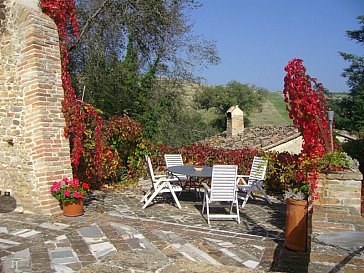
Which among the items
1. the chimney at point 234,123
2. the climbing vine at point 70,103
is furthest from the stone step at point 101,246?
the chimney at point 234,123

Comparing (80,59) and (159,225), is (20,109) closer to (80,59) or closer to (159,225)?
(159,225)

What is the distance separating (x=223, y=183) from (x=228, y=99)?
2232 cm

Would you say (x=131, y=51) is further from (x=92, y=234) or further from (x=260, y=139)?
(x=92, y=234)

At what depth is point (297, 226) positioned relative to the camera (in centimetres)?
452

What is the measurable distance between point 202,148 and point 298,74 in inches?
215

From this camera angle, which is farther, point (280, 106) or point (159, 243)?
point (280, 106)

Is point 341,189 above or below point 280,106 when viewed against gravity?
below

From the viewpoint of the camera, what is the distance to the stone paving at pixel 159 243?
254 centimetres

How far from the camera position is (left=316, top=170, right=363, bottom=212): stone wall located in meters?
4.74

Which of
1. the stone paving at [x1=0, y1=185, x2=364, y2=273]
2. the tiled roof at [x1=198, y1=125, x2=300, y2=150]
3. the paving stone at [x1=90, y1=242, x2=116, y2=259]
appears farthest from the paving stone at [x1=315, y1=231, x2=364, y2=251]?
the tiled roof at [x1=198, y1=125, x2=300, y2=150]

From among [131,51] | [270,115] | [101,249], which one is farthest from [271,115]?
[101,249]

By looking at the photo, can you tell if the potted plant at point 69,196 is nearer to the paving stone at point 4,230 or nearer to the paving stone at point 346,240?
the paving stone at point 4,230

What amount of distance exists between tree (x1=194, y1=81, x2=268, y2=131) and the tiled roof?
7602mm

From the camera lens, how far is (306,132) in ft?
19.5
